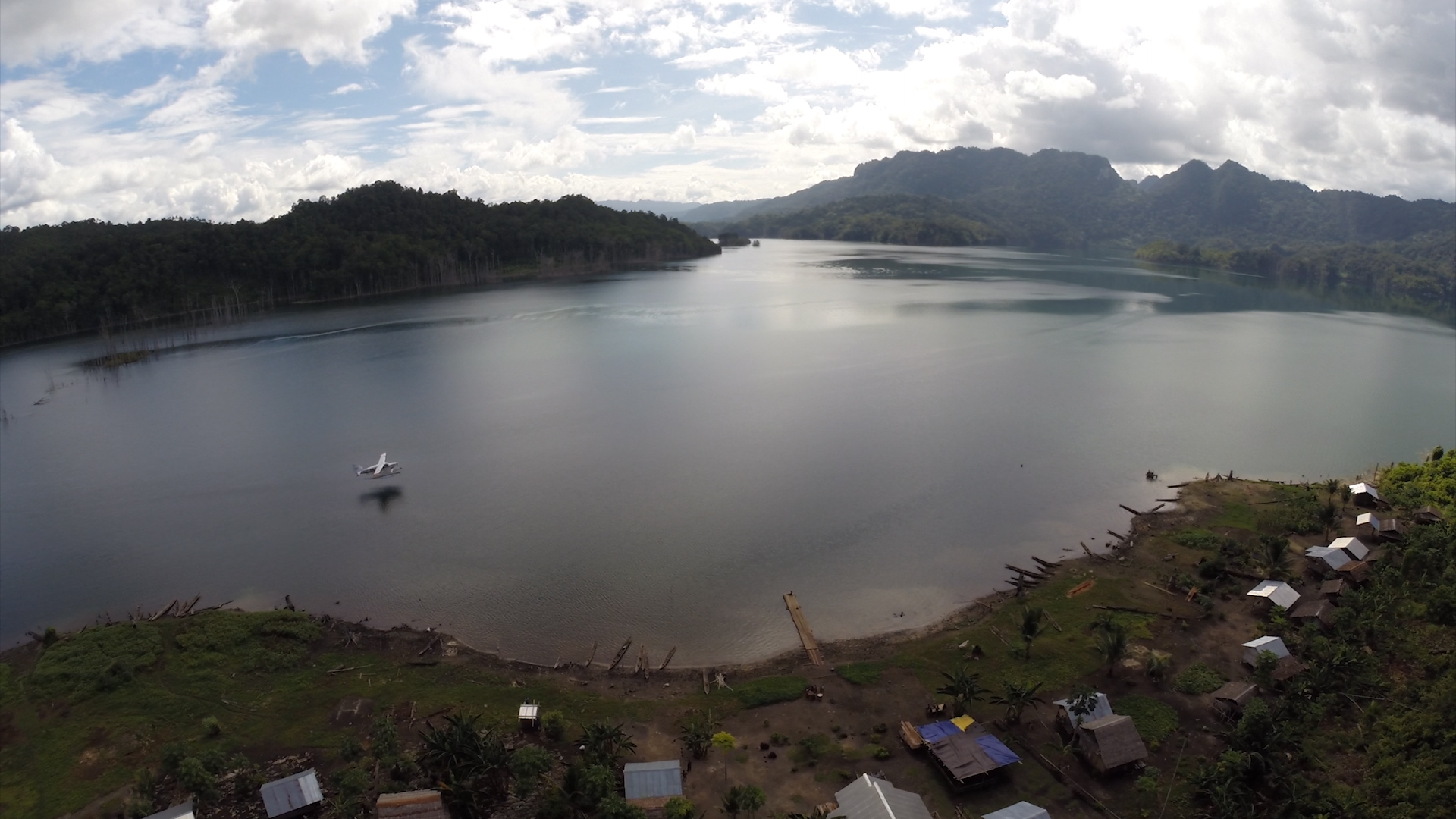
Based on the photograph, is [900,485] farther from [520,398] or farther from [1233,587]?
[520,398]

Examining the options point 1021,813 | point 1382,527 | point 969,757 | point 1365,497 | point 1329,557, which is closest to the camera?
point 1021,813

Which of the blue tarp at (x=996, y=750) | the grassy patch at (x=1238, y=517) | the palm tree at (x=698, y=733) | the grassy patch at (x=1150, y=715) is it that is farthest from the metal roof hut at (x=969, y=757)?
the grassy patch at (x=1238, y=517)

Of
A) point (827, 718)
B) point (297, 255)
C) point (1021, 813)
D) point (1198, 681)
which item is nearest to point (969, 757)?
point (1021, 813)

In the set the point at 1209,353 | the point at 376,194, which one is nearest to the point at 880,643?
the point at 1209,353

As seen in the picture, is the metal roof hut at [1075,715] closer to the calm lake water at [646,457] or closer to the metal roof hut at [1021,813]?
the metal roof hut at [1021,813]

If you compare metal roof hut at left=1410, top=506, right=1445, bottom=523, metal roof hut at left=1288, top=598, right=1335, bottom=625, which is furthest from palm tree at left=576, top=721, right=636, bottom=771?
metal roof hut at left=1410, top=506, right=1445, bottom=523

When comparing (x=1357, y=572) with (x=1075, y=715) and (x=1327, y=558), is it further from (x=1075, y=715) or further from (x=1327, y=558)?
(x=1075, y=715)

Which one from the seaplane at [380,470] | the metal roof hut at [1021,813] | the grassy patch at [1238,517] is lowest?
the metal roof hut at [1021,813]
